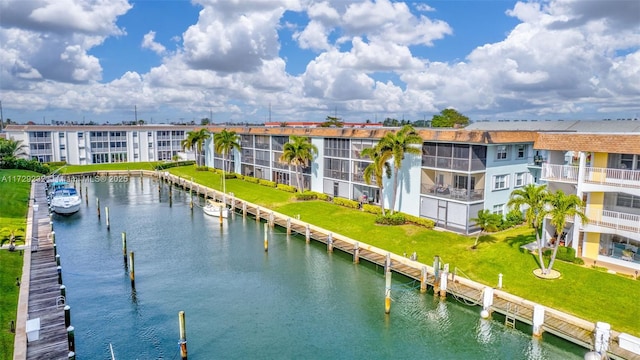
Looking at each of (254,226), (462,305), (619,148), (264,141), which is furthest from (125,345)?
(264,141)

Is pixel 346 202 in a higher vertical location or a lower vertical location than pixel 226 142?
lower

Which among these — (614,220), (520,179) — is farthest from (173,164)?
(614,220)

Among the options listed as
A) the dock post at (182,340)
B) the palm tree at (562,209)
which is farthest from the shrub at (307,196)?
the dock post at (182,340)

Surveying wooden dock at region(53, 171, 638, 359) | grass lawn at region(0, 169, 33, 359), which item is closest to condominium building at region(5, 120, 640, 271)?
wooden dock at region(53, 171, 638, 359)

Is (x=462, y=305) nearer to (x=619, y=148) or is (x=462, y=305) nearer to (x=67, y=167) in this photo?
(x=619, y=148)

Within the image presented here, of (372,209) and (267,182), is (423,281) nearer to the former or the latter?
(372,209)

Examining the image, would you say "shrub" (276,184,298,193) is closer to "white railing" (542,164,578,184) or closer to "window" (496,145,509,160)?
"window" (496,145,509,160)
